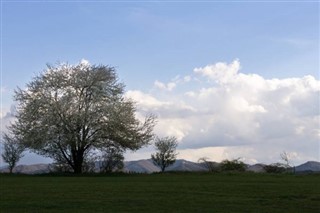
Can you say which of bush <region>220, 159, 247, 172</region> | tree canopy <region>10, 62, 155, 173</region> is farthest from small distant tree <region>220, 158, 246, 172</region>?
tree canopy <region>10, 62, 155, 173</region>

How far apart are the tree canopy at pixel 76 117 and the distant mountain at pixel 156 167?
167 inches

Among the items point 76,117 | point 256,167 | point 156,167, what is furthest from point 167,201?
point 156,167

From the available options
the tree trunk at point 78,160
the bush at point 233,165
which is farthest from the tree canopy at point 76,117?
the bush at point 233,165

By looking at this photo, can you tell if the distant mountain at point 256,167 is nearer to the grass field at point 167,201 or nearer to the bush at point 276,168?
the bush at point 276,168

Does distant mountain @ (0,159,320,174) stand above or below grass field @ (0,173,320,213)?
above

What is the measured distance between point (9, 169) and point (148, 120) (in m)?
22.5

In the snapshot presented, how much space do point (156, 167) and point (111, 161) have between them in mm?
15754

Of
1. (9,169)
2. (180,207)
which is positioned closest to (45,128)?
(9,169)

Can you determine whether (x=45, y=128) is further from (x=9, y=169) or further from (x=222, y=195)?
(x=222, y=195)

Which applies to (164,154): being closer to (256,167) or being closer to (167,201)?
(256,167)

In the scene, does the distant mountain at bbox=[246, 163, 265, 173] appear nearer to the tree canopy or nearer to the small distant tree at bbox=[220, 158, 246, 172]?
the small distant tree at bbox=[220, 158, 246, 172]

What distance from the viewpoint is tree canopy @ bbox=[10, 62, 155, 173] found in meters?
55.6

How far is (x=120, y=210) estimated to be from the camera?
64.1 ft

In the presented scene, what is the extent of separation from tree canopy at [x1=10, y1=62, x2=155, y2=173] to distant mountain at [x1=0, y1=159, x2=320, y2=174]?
13.9ft
